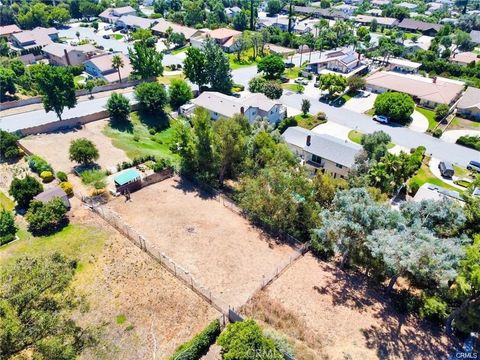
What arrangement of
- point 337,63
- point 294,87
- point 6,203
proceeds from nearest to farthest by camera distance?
point 6,203 < point 294,87 < point 337,63

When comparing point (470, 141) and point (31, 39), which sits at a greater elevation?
point (31, 39)

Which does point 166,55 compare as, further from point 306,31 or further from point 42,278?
point 42,278

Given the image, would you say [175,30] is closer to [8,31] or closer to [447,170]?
[8,31]

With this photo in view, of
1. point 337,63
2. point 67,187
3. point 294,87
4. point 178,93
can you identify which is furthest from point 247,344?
point 337,63

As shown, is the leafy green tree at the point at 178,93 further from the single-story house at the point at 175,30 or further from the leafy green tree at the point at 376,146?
the single-story house at the point at 175,30

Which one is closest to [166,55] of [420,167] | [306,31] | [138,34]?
[138,34]

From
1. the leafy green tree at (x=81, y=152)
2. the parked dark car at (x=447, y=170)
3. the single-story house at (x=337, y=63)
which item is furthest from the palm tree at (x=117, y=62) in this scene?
the parked dark car at (x=447, y=170)

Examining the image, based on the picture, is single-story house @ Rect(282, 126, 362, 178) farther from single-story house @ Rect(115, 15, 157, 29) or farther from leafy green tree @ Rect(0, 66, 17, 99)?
single-story house @ Rect(115, 15, 157, 29)
